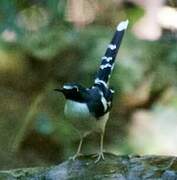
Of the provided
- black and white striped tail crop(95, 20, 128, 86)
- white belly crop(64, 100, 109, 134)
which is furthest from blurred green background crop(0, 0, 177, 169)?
white belly crop(64, 100, 109, 134)

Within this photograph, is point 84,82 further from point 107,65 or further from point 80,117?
point 80,117

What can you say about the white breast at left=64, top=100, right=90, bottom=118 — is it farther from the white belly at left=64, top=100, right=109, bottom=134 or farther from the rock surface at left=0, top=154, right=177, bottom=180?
the rock surface at left=0, top=154, right=177, bottom=180

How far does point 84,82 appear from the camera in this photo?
7176mm

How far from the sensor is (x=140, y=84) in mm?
7391

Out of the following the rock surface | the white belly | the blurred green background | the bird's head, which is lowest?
the blurred green background

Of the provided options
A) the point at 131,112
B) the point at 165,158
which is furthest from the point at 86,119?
the point at 131,112

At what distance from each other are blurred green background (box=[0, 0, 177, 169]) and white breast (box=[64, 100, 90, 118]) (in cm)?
279

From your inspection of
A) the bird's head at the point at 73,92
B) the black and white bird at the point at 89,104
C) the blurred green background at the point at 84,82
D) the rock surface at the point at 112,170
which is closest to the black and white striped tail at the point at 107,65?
the black and white bird at the point at 89,104

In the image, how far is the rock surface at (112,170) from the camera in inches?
153

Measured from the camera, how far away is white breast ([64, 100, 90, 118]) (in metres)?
3.91

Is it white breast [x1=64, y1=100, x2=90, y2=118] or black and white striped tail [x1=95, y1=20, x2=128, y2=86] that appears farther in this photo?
black and white striped tail [x1=95, y1=20, x2=128, y2=86]

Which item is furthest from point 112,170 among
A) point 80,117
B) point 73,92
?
point 73,92

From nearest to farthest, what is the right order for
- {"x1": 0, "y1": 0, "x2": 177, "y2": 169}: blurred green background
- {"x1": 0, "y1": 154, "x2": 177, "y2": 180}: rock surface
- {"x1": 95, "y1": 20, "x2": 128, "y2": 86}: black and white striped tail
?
{"x1": 0, "y1": 154, "x2": 177, "y2": 180}: rock surface → {"x1": 95, "y1": 20, "x2": 128, "y2": 86}: black and white striped tail → {"x1": 0, "y1": 0, "x2": 177, "y2": 169}: blurred green background

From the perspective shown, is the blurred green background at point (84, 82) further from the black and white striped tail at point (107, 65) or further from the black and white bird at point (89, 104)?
the black and white bird at point (89, 104)
